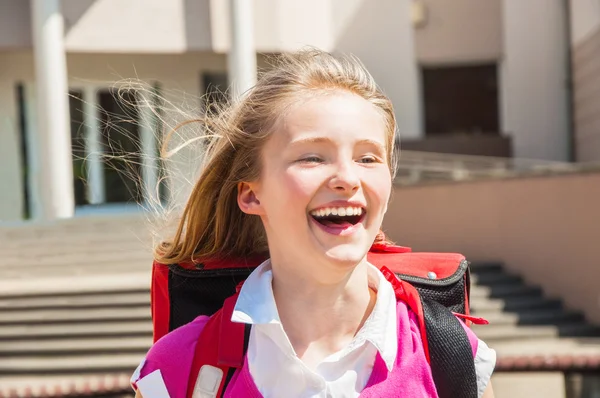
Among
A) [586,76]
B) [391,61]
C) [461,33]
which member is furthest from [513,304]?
[461,33]

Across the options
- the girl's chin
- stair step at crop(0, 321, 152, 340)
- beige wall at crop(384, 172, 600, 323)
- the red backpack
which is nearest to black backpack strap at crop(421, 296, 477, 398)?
the red backpack

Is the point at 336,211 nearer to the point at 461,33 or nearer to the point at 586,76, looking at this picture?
the point at 586,76

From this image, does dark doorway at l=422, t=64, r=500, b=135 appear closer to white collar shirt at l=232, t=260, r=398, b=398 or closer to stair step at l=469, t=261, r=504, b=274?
stair step at l=469, t=261, r=504, b=274

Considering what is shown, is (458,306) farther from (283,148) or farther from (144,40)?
→ (144,40)

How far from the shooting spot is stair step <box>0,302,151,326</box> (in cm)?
891

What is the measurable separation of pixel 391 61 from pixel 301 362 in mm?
14858

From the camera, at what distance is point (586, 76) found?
15.2 m

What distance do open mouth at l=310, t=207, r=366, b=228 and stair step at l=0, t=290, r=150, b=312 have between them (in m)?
7.68

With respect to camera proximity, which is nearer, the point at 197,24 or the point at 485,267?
the point at 485,267

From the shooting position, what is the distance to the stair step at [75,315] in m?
8.91

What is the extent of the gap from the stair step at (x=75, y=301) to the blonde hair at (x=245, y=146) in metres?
7.28

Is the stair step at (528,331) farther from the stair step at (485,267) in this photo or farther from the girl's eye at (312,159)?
the girl's eye at (312,159)

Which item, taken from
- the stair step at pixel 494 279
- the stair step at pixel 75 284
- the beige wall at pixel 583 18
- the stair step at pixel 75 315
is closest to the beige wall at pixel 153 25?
the stair step at pixel 75 284

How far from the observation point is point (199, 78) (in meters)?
15.7
